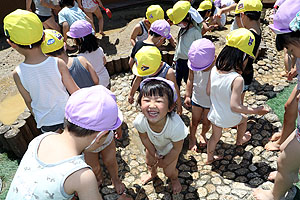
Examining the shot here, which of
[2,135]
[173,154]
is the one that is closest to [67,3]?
[2,135]

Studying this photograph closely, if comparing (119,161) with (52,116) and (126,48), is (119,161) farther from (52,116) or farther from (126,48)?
(126,48)

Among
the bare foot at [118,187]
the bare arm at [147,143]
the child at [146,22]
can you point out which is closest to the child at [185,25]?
the child at [146,22]

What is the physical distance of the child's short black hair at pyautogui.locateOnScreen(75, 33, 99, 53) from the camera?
3.38m

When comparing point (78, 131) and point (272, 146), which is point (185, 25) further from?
point (78, 131)

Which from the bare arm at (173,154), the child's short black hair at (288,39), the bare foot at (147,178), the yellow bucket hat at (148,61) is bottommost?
the bare foot at (147,178)

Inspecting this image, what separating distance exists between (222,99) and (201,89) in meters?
0.43

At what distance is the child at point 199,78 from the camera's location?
287 centimetres

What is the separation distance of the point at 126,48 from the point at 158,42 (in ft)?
8.43

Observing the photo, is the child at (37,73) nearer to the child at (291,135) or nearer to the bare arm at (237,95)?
the bare arm at (237,95)

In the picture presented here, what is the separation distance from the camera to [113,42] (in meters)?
6.31

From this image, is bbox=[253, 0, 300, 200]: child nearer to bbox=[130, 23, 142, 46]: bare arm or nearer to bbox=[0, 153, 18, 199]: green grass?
bbox=[130, 23, 142, 46]: bare arm

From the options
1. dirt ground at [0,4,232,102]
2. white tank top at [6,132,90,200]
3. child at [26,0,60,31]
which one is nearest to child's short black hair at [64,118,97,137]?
white tank top at [6,132,90,200]

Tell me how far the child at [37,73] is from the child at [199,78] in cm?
139

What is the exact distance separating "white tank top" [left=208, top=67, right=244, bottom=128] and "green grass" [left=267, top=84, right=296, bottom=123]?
131 centimetres
